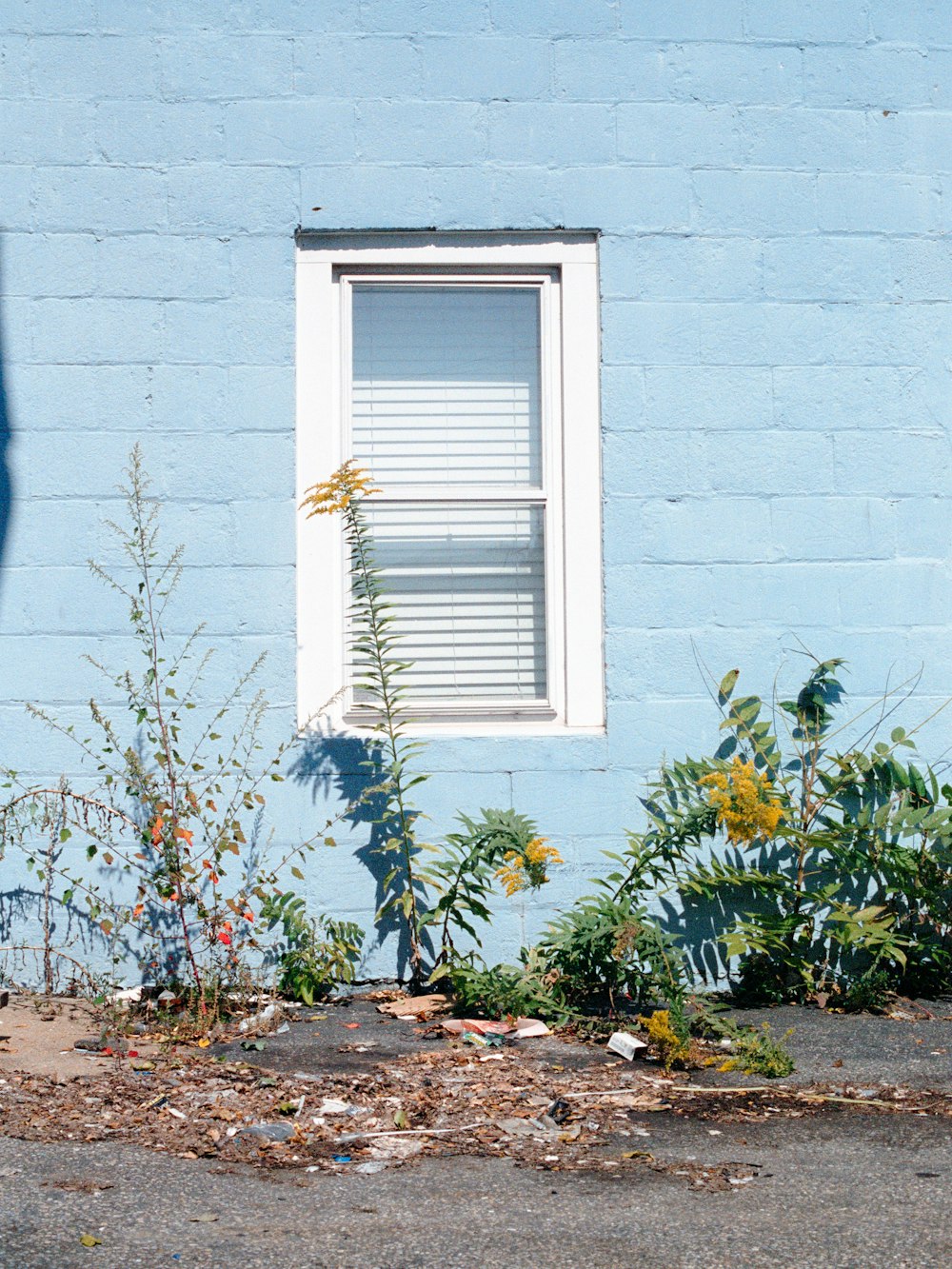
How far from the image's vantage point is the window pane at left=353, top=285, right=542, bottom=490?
5.02 metres

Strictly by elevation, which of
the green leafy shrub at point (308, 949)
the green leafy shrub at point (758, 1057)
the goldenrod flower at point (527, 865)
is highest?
the goldenrod flower at point (527, 865)

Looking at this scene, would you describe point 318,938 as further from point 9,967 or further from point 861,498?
point 861,498

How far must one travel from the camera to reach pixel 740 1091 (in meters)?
3.63

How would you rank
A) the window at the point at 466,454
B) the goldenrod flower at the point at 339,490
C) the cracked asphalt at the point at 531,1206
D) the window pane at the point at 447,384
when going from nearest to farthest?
the cracked asphalt at the point at 531,1206 → the goldenrod flower at the point at 339,490 → the window at the point at 466,454 → the window pane at the point at 447,384

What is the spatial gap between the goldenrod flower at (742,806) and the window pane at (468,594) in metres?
0.86

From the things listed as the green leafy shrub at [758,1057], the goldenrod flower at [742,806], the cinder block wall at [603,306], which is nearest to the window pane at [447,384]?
the cinder block wall at [603,306]

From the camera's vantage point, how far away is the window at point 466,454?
193 inches

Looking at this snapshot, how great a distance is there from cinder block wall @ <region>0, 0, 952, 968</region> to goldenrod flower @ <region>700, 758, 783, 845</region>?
405mm

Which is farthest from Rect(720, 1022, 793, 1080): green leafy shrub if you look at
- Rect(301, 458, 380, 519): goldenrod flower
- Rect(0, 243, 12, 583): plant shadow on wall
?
Rect(0, 243, 12, 583): plant shadow on wall

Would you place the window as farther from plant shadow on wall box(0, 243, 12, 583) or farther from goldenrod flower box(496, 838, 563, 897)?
plant shadow on wall box(0, 243, 12, 583)

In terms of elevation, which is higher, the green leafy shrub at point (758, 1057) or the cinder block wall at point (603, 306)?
the cinder block wall at point (603, 306)

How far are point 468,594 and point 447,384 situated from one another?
2.65 ft

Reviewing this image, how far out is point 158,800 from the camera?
4.52m

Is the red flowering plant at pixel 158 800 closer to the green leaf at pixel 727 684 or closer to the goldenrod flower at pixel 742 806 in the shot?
the goldenrod flower at pixel 742 806
